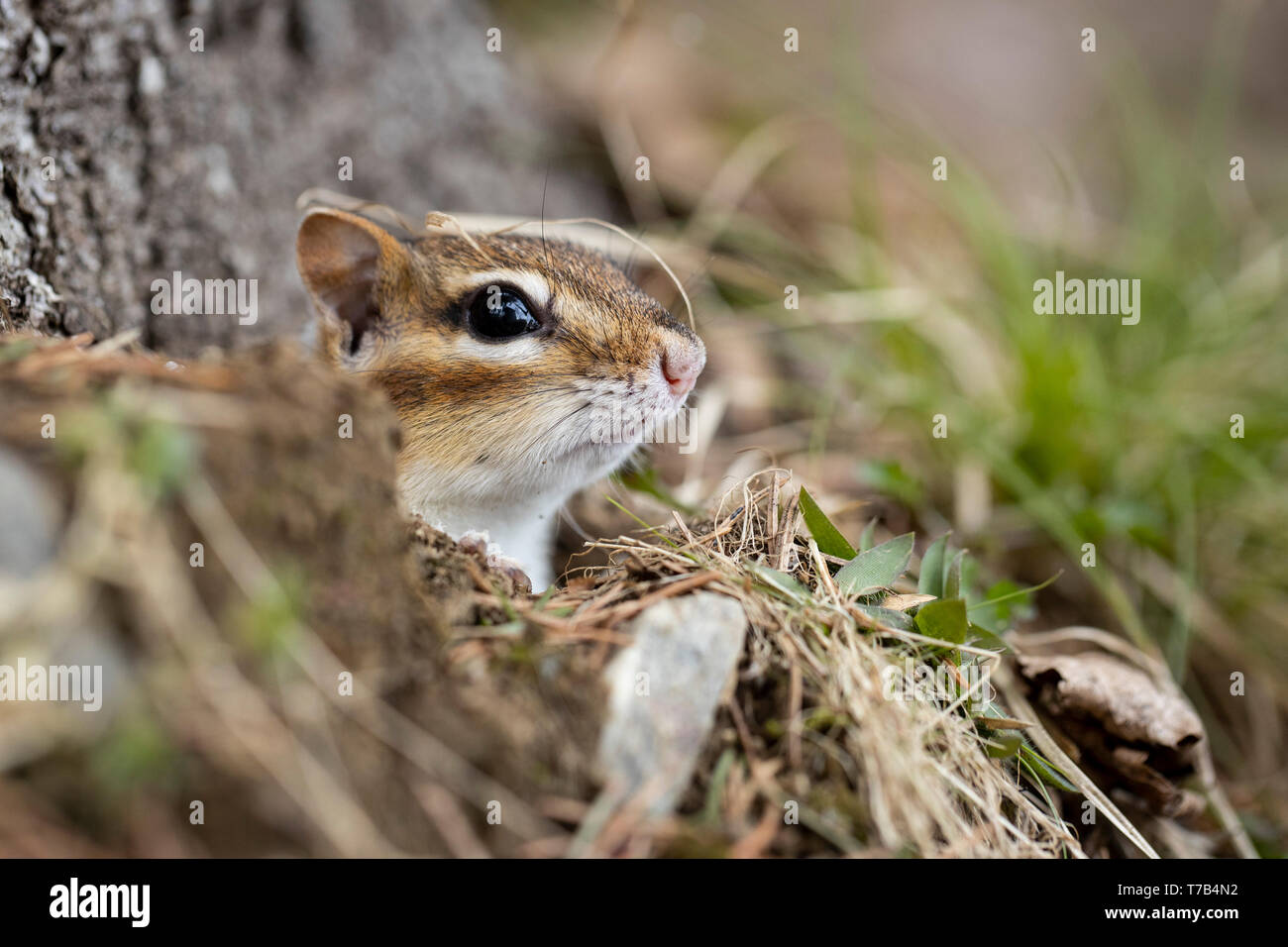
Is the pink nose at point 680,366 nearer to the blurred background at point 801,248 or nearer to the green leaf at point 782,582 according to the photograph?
the blurred background at point 801,248

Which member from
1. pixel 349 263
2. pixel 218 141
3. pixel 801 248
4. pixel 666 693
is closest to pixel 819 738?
pixel 666 693

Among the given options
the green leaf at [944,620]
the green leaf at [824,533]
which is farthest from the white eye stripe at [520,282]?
the green leaf at [944,620]

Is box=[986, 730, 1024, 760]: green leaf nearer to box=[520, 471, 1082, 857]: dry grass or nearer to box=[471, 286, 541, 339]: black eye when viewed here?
box=[520, 471, 1082, 857]: dry grass

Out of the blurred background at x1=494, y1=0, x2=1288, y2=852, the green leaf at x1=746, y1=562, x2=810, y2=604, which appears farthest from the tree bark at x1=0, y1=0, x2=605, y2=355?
the green leaf at x1=746, y1=562, x2=810, y2=604

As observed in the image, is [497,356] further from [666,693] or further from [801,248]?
[801,248]

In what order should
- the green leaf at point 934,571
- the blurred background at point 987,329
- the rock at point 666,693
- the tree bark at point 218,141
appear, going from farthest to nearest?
the blurred background at point 987,329 → the tree bark at point 218,141 → the green leaf at point 934,571 → the rock at point 666,693

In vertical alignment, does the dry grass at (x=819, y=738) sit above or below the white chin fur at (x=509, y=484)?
below
